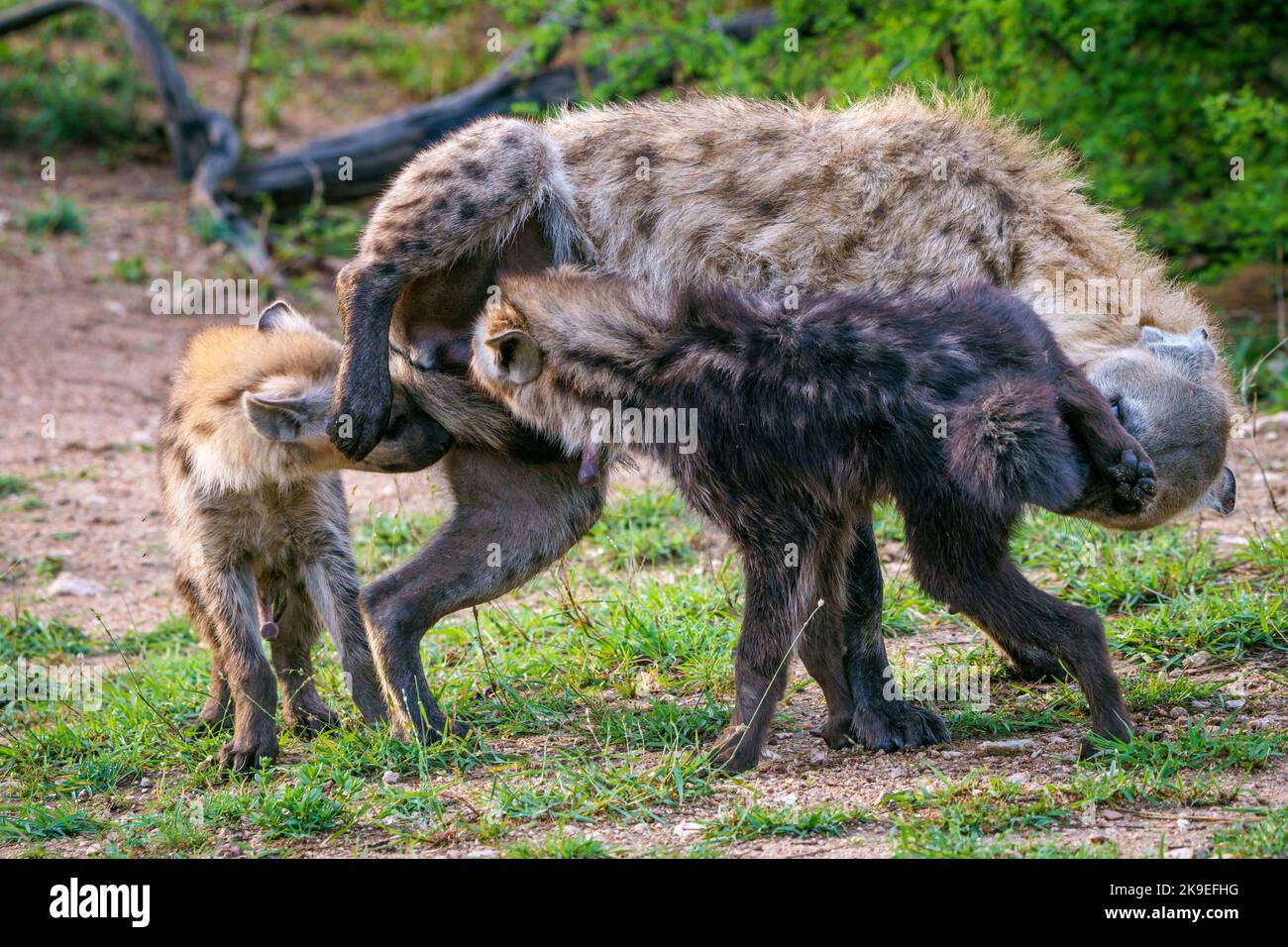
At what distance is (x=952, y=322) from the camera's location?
3.46m

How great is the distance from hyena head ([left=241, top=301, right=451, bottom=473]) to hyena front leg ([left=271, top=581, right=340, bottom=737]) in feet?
1.69

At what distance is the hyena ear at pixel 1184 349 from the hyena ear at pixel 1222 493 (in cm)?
30

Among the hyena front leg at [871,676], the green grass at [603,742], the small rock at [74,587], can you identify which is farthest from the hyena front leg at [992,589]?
the small rock at [74,587]

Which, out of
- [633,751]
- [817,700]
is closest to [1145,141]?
[817,700]

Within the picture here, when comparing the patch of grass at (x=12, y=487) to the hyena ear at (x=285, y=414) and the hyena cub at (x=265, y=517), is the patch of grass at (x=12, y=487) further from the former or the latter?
the hyena ear at (x=285, y=414)

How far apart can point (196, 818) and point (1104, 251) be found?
281 cm

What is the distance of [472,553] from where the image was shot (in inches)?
159

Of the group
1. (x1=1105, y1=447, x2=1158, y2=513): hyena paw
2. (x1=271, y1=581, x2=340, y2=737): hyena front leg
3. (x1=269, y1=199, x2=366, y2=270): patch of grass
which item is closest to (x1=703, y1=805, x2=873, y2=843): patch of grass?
(x1=1105, y1=447, x2=1158, y2=513): hyena paw

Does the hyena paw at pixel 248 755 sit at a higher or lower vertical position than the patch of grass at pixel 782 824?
higher

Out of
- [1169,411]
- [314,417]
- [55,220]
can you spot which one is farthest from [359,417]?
[55,220]

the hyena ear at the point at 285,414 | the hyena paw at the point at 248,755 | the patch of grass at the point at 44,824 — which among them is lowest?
the patch of grass at the point at 44,824

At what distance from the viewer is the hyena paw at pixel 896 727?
3701 mm

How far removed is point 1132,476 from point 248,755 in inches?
94.8

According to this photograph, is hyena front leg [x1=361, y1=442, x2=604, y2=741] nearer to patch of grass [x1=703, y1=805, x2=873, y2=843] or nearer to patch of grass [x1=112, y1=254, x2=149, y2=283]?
patch of grass [x1=703, y1=805, x2=873, y2=843]
